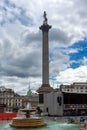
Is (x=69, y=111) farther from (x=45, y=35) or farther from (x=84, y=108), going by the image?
(x=45, y=35)

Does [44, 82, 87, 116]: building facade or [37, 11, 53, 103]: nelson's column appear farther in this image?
[37, 11, 53, 103]: nelson's column

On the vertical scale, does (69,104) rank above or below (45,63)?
below

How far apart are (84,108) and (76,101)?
13.1 ft

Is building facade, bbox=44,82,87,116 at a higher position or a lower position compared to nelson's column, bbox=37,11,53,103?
lower

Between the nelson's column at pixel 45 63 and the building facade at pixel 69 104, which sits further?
the nelson's column at pixel 45 63

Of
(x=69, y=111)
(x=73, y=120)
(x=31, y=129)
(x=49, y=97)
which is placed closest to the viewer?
(x=31, y=129)

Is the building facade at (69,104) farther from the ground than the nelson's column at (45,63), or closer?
closer

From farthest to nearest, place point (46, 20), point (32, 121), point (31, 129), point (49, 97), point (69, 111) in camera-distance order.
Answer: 1. point (46, 20)
2. point (49, 97)
3. point (69, 111)
4. point (32, 121)
5. point (31, 129)

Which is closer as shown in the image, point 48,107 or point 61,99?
point 61,99

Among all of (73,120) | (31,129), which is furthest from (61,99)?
(31,129)

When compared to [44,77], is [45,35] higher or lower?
higher

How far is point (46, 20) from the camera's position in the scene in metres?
179

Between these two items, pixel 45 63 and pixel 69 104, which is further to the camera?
pixel 45 63

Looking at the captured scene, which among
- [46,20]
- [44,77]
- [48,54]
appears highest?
[46,20]
